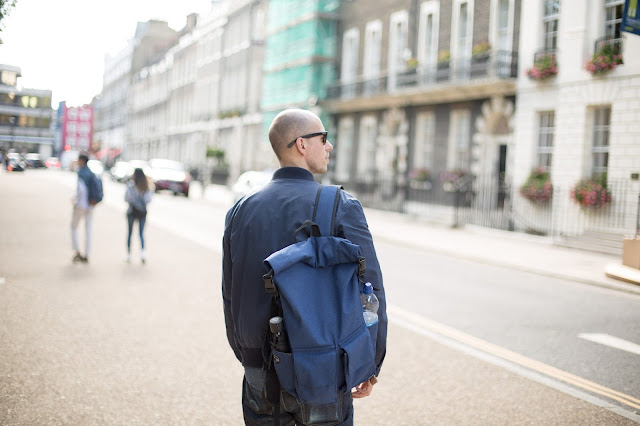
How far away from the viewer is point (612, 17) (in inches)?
778

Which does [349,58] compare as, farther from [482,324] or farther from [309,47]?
[482,324]

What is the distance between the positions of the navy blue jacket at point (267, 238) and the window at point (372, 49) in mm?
30633

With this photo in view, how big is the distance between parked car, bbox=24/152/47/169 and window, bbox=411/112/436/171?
55.4m

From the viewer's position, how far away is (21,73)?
42.7 feet

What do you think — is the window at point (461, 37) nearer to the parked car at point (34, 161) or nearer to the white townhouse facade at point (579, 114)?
the white townhouse facade at point (579, 114)

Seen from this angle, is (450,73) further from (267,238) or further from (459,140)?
(267,238)

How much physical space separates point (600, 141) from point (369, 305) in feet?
64.4

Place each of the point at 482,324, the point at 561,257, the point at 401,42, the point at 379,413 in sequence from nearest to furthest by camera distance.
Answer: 1. the point at 379,413
2. the point at 482,324
3. the point at 561,257
4. the point at 401,42

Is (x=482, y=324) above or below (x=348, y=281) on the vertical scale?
below

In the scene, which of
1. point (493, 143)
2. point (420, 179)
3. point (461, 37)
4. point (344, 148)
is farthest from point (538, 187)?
point (344, 148)

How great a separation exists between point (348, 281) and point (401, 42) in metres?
29.8

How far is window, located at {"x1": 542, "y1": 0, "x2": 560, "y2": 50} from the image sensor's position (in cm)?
2173

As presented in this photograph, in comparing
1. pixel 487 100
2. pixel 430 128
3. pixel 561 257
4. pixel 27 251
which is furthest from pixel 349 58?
pixel 27 251

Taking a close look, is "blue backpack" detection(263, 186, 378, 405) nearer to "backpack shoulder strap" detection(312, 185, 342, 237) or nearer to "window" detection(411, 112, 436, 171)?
"backpack shoulder strap" detection(312, 185, 342, 237)
